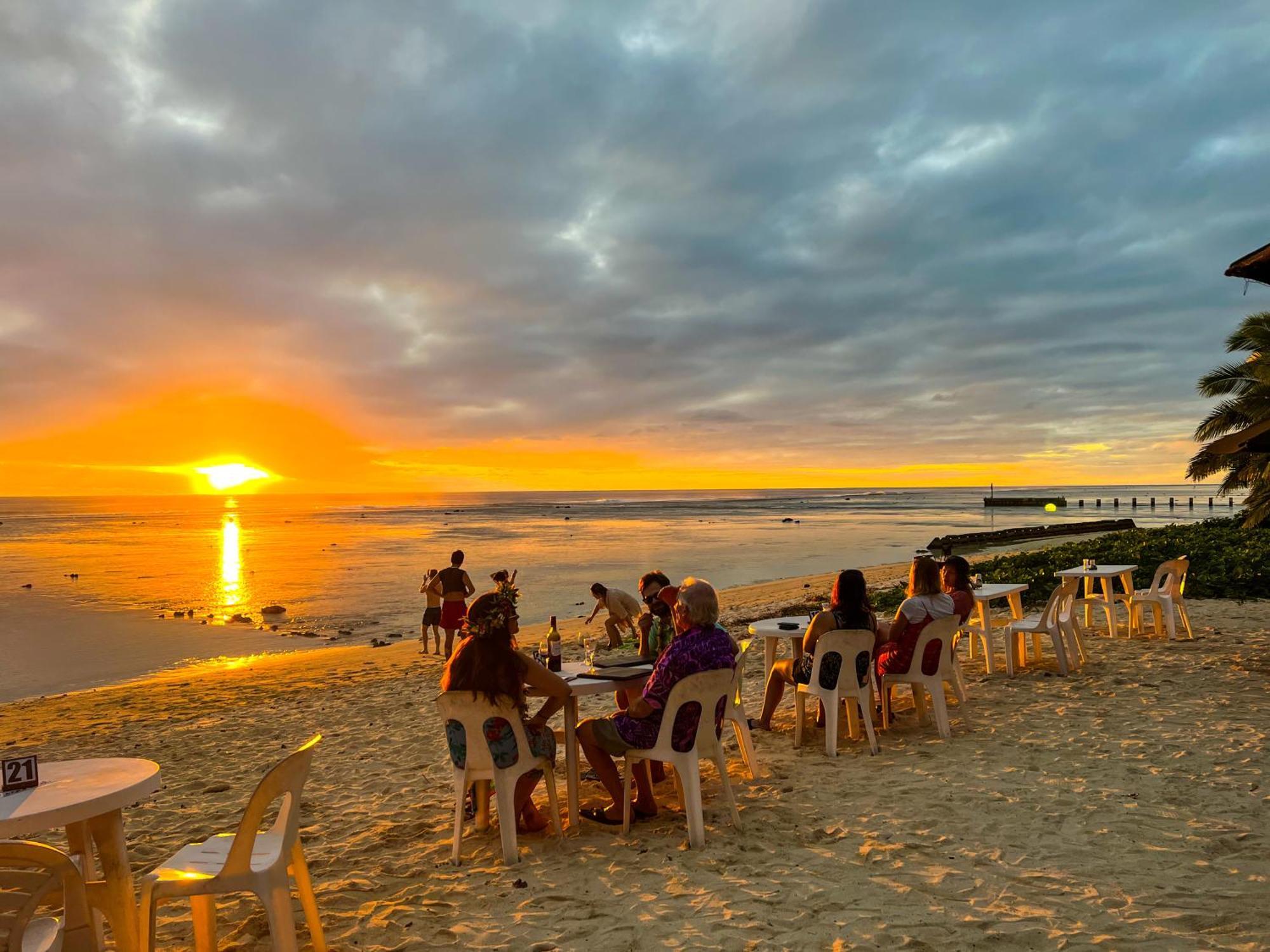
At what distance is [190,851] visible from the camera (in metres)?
3.24

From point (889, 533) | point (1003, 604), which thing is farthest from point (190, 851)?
point (889, 533)

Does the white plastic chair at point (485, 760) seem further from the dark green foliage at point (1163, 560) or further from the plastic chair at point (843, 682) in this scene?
the dark green foliage at point (1163, 560)

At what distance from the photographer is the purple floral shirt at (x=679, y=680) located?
4301 mm

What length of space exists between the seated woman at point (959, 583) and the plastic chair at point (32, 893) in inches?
249

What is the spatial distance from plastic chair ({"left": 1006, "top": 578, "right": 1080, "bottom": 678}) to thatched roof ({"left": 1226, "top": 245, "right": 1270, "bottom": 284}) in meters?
3.39

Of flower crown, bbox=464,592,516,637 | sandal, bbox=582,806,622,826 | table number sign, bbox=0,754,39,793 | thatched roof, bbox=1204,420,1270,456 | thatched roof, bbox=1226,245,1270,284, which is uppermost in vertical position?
thatched roof, bbox=1226,245,1270,284

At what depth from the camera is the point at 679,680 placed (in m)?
4.30

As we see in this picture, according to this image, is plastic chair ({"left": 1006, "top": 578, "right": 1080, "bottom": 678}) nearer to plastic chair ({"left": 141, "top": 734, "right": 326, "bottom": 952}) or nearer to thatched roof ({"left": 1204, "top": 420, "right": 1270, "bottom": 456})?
thatched roof ({"left": 1204, "top": 420, "right": 1270, "bottom": 456})

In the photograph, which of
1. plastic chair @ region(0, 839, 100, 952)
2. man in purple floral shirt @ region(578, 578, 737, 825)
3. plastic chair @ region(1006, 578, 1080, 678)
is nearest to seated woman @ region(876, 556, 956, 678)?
man in purple floral shirt @ region(578, 578, 737, 825)

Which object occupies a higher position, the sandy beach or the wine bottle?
the wine bottle

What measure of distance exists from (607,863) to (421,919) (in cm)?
99

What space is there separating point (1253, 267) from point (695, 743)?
6.98 m

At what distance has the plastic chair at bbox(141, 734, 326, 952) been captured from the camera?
2.90 metres

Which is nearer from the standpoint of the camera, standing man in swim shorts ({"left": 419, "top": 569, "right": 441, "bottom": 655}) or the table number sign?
the table number sign
